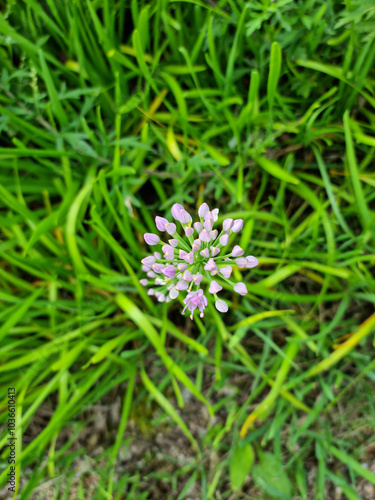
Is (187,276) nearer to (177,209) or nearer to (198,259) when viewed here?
(198,259)

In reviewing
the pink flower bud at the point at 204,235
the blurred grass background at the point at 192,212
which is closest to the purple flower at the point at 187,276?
the pink flower bud at the point at 204,235

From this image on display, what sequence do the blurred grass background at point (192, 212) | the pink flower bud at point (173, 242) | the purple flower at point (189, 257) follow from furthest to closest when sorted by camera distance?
the blurred grass background at point (192, 212)
the pink flower bud at point (173, 242)
the purple flower at point (189, 257)

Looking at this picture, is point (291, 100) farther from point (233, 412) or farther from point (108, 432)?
point (108, 432)

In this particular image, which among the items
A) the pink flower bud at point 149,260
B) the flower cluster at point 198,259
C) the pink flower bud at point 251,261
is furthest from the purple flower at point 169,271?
the pink flower bud at point 251,261

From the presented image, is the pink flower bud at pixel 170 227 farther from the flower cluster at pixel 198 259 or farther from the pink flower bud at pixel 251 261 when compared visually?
the pink flower bud at pixel 251 261

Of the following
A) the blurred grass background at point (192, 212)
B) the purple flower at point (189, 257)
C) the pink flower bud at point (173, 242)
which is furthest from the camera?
the blurred grass background at point (192, 212)

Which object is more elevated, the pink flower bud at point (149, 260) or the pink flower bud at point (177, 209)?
the pink flower bud at point (177, 209)

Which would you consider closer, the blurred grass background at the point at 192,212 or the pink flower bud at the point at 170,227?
the pink flower bud at the point at 170,227

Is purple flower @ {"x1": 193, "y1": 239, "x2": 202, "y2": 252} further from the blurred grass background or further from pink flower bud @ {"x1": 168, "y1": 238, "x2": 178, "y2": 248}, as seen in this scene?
the blurred grass background

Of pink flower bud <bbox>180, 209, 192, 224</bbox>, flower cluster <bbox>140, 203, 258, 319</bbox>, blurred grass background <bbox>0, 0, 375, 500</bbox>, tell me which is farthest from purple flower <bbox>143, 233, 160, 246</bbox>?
blurred grass background <bbox>0, 0, 375, 500</bbox>
